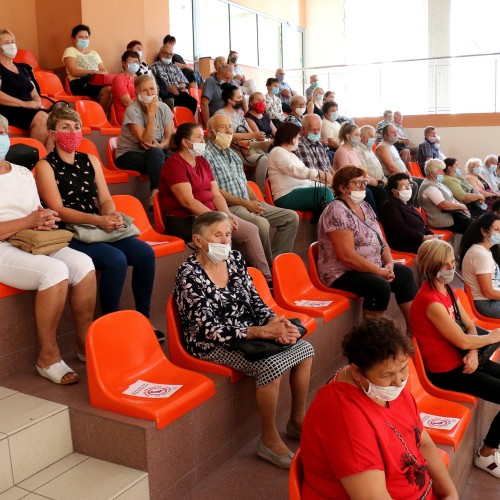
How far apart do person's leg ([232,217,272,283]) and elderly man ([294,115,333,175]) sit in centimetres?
185

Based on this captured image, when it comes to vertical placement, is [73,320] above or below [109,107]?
below

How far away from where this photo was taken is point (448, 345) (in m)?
3.09

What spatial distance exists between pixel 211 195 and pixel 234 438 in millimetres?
2042

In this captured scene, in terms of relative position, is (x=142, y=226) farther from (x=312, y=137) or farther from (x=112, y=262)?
(x=312, y=137)

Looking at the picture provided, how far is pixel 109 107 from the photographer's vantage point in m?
6.82

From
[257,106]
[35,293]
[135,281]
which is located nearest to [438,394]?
[135,281]

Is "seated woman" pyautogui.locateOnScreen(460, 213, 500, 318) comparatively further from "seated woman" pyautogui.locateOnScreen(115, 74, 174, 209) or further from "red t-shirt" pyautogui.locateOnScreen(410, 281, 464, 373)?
"seated woman" pyautogui.locateOnScreen(115, 74, 174, 209)

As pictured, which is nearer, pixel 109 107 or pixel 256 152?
pixel 256 152

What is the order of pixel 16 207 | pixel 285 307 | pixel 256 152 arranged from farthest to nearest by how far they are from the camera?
pixel 256 152, pixel 285 307, pixel 16 207

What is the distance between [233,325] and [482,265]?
7.60ft

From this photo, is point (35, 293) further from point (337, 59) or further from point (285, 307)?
point (337, 59)

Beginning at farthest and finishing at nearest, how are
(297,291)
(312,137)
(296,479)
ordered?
(312,137) → (297,291) → (296,479)

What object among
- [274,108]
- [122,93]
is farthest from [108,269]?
[274,108]

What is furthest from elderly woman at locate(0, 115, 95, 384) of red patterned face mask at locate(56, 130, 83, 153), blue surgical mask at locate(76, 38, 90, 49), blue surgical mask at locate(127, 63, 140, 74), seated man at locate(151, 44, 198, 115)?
seated man at locate(151, 44, 198, 115)
